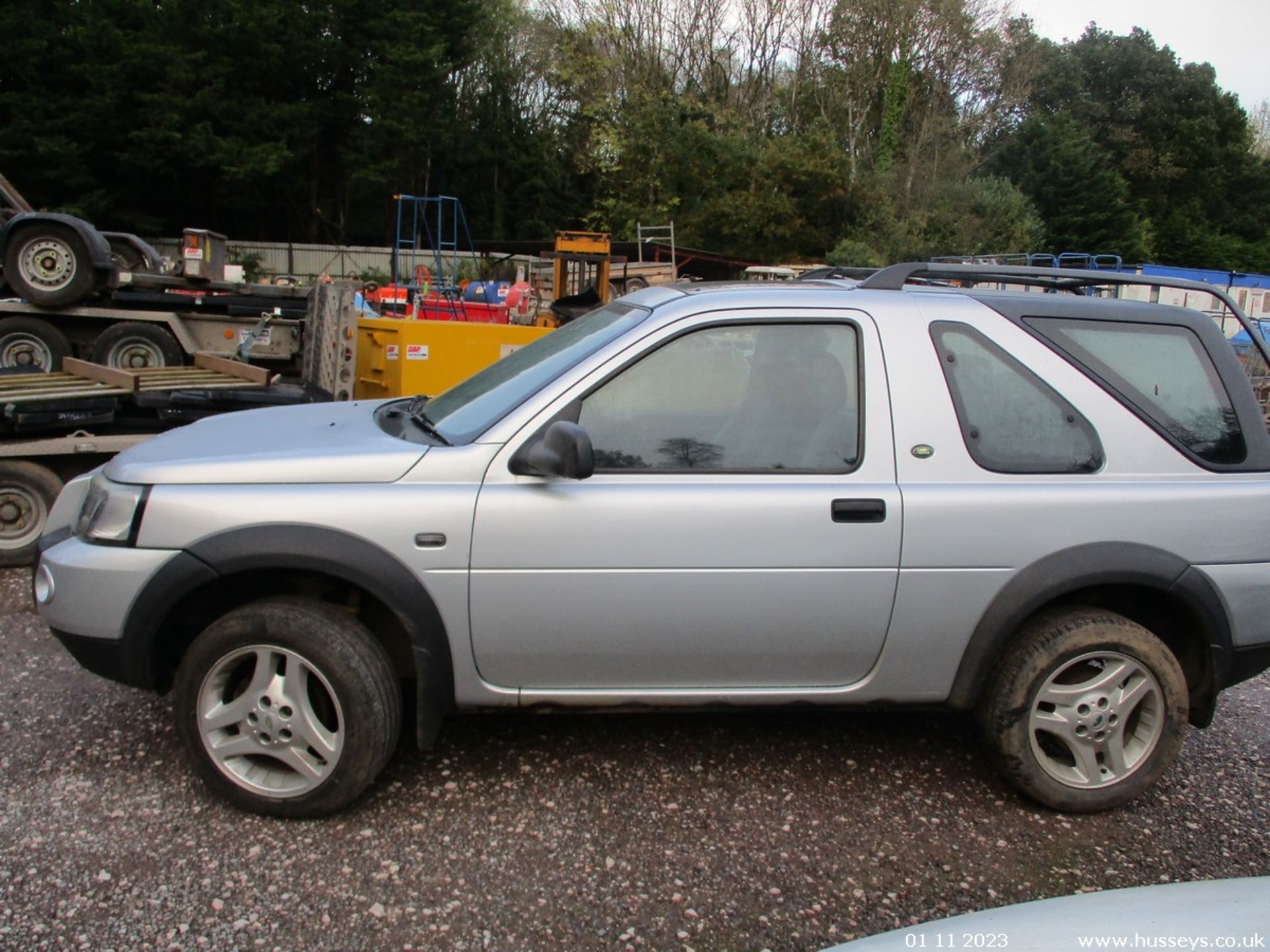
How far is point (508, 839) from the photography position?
3.23 meters

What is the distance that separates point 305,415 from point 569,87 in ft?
142

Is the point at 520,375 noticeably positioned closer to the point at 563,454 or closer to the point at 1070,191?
the point at 563,454

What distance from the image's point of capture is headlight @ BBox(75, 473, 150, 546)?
315 cm

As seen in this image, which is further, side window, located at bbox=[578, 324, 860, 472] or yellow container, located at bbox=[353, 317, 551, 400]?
yellow container, located at bbox=[353, 317, 551, 400]

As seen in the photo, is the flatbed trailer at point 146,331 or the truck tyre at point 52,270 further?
the flatbed trailer at point 146,331

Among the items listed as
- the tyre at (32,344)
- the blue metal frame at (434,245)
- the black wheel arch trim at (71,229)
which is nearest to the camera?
the black wheel arch trim at (71,229)

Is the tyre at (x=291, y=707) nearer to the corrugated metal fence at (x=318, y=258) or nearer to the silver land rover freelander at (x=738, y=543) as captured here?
the silver land rover freelander at (x=738, y=543)

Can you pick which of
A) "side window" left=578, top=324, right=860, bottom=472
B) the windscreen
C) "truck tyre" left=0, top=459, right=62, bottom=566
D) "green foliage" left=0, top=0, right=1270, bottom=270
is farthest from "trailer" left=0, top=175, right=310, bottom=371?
"green foliage" left=0, top=0, right=1270, bottom=270

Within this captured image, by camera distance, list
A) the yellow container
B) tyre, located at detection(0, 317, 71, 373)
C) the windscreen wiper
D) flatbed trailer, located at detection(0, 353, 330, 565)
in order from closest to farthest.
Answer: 1. the windscreen wiper
2. flatbed trailer, located at detection(0, 353, 330, 565)
3. the yellow container
4. tyre, located at detection(0, 317, 71, 373)

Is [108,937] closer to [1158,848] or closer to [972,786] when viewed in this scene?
[972,786]

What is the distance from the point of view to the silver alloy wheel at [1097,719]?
11.2 feet

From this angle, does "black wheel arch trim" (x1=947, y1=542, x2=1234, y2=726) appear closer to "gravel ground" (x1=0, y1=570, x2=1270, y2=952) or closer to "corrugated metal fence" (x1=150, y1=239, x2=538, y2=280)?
"gravel ground" (x1=0, y1=570, x2=1270, y2=952)

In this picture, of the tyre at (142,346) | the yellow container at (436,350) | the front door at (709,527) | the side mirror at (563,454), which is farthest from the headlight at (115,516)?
the tyre at (142,346)

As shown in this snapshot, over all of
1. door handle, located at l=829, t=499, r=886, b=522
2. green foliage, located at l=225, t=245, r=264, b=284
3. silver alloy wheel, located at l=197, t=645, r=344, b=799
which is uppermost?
green foliage, located at l=225, t=245, r=264, b=284
